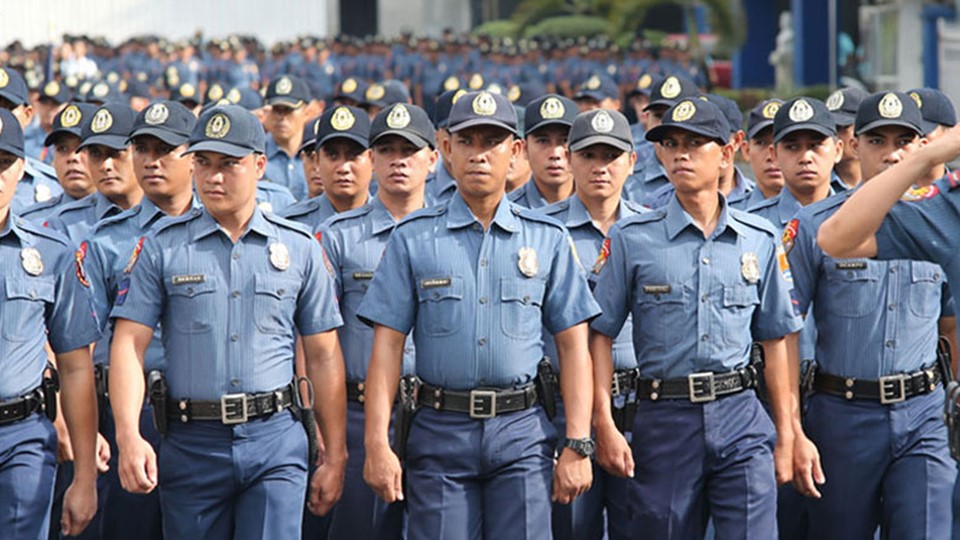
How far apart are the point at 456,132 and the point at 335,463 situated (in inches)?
50.6

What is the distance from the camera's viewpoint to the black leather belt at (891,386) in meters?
6.93

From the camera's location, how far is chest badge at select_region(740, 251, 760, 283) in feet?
21.9

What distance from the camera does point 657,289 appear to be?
6672mm

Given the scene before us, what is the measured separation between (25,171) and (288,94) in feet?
9.47

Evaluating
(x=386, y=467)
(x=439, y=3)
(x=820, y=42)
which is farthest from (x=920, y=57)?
(x=439, y=3)

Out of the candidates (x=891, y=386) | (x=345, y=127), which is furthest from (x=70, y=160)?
(x=891, y=386)

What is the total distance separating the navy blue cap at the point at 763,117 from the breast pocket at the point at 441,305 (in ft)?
9.51

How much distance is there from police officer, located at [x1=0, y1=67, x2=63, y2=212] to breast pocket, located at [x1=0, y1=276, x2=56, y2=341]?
3009 mm

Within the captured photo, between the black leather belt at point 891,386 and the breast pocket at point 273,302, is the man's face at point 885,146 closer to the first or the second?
the black leather belt at point 891,386

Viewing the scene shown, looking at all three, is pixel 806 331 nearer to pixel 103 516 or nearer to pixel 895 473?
pixel 895 473

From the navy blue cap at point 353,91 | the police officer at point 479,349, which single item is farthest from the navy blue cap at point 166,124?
the navy blue cap at point 353,91

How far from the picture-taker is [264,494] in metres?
6.25

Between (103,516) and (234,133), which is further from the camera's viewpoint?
(103,516)

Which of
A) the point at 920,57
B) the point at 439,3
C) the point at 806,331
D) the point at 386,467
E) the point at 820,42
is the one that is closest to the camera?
the point at 386,467
